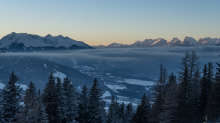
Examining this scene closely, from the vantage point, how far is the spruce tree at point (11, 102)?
25.4 m

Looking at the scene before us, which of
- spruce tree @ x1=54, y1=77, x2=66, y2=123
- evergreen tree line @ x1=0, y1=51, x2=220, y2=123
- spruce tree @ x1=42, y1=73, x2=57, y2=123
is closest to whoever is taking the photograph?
evergreen tree line @ x1=0, y1=51, x2=220, y2=123

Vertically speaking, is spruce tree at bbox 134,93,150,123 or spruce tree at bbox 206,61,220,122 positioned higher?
spruce tree at bbox 206,61,220,122

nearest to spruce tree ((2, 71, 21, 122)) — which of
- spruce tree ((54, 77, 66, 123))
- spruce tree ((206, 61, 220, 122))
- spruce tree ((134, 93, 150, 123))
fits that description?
spruce tree ((54, 77, 66, 123))

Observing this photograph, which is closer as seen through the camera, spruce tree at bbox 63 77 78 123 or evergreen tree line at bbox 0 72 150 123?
evergreen tree line at bbox 0 72 150 123

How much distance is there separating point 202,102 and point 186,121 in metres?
6.72

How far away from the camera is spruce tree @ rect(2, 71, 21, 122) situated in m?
25.4

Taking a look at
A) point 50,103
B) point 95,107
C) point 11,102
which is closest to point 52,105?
point 50,103

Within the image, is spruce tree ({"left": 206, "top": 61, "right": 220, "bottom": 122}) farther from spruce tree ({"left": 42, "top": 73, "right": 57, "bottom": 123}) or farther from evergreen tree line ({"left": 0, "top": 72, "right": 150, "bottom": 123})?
spruce tree ({"left": 42, "top": 73, "right": 57, "bottom": 123})

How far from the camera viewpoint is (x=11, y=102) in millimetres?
26094

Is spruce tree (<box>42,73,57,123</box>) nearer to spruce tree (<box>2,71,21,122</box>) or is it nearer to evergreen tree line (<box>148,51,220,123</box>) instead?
spruce tree (<box>2,71,21,122</box>)

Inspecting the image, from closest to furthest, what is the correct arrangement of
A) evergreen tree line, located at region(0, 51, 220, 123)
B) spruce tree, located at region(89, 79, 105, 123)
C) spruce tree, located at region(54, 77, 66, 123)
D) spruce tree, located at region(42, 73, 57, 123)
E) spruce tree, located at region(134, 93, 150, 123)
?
1. evergreen tree line, located at region(0, 51, 220, 123)
2. spruce tree, located at region(54, 77, 66, 123)
3. spruce tree, located at region(42, 73, 57, 123)
4. spruce tree, located at region(89, 79, 105, 123)
5. spruce tree, located at region(134, 93, 150, 123)

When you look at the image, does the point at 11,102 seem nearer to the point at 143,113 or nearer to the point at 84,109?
the point at 84,109

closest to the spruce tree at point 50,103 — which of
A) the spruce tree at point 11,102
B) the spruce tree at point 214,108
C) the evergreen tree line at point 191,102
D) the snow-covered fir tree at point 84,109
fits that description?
the spruce tree at point 11,102

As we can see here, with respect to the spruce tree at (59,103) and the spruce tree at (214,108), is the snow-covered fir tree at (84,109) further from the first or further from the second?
the spruce tree at (214,108)
